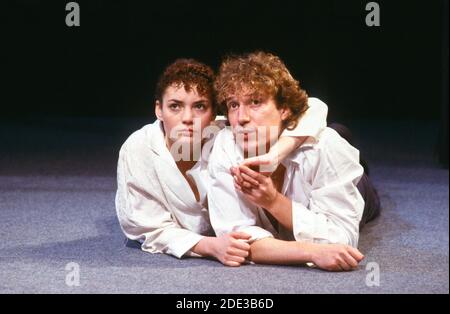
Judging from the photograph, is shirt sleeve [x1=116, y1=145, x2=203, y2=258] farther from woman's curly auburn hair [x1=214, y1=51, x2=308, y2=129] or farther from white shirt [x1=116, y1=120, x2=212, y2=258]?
woman's curly auburn hair [x1=214, y1=51, x2=308, y2=129]

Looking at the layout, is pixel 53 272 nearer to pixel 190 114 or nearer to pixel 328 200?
pixel 190 114

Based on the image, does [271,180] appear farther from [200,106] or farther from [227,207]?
[200,106]

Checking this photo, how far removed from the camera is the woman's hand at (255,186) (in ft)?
6.22

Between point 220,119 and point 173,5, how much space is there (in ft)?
10.5

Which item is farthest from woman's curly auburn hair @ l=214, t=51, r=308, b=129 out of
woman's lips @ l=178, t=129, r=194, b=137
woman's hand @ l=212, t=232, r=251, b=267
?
woman's hand @ l=212, t=232, r=251, b=267

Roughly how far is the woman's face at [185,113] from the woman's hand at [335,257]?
477mm

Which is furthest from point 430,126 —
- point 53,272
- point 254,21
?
point 53,272

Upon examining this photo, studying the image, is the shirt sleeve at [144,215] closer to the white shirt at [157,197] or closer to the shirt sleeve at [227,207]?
the white shirt at [157,197]

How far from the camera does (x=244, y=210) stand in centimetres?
201

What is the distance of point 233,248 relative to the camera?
1.96m

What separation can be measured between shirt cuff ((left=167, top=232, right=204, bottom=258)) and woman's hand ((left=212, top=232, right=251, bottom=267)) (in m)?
0.09

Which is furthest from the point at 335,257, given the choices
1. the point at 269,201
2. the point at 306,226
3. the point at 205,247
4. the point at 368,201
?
the point at 368,201

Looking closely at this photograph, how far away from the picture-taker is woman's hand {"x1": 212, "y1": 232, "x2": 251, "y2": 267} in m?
1.96

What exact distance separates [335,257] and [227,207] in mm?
324
